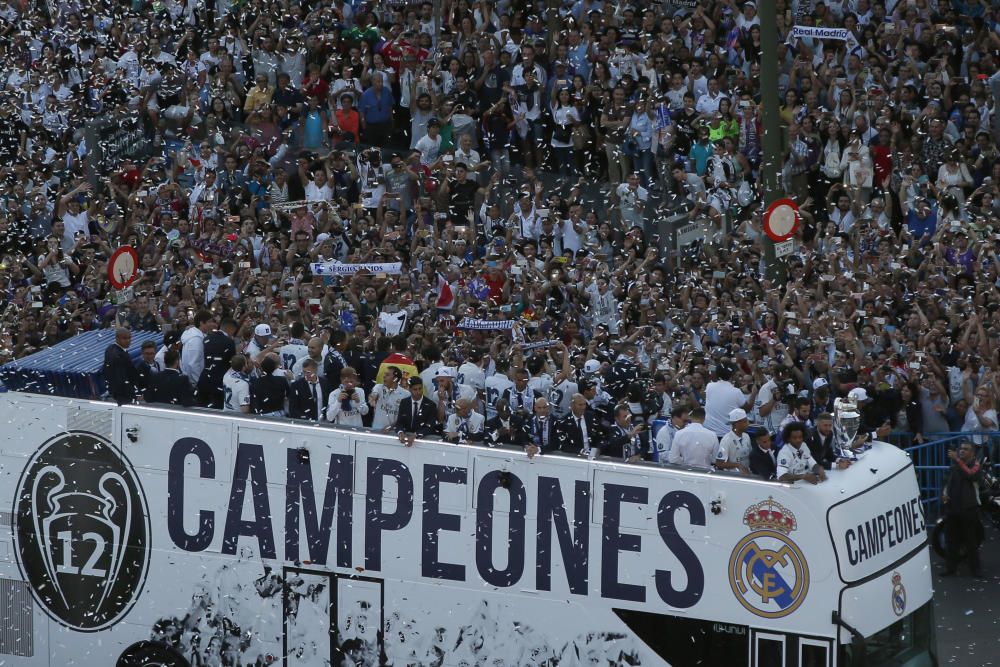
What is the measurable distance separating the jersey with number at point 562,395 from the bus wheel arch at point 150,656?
421cm

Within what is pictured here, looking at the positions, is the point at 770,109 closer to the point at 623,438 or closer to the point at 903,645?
the point at 623,438

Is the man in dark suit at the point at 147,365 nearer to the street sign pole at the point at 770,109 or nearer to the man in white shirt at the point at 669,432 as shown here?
the man in white shirt at the point at 669,432

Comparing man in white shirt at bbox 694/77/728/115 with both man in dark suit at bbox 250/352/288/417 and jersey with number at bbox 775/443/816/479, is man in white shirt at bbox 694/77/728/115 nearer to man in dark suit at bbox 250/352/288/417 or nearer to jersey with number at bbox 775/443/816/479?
man in dark suit at bbox 250/352/288/417

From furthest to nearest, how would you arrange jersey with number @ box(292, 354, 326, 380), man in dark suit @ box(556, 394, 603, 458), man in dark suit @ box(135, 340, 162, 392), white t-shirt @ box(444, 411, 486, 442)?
jersey with number @ box(292, 354, 326, 380) < man in dark suit @ box(135, 340, 162, 392) < white t-shirt @ box(444, 411, 486, 442) < man in dark suit @ box(556, 394, 603, 458)

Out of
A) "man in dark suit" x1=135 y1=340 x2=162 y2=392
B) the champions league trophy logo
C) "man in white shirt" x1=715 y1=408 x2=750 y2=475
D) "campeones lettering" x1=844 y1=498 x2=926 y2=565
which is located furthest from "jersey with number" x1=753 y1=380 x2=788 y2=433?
the champions league trophy logo

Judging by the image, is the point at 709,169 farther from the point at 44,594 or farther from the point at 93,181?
the point at 44,594

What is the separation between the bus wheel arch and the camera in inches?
507

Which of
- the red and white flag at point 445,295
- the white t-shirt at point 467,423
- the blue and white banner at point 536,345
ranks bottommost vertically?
the white t-shirt at point 467,423

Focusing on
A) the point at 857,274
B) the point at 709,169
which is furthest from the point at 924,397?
the point at 709,169

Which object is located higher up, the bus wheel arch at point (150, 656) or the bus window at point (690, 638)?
the bus window at point (690, 638)

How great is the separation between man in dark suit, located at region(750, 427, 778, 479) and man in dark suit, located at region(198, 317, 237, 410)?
4380 millimetres

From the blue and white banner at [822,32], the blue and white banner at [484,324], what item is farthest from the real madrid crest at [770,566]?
the blue and white banner at [822,32]

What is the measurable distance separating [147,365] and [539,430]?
3209 mm

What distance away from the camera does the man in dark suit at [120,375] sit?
1324 centimetres
